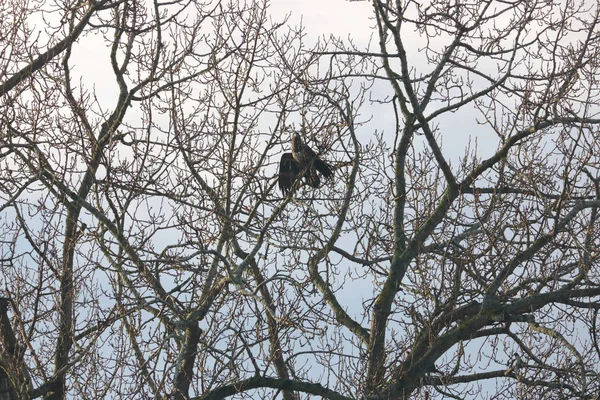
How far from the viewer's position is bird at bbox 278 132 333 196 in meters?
10.6

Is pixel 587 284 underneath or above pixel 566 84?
underneath

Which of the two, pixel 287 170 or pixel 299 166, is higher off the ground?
pixel 287 170

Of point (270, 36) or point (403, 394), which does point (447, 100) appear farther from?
point (403, 394)

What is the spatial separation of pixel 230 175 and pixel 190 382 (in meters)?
2.62

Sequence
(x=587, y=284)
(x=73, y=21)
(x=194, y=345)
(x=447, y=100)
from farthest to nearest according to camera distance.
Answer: (x=73, y=21) → (x=447, y=100) → (x=587, y=284) → (x=194, y=345)

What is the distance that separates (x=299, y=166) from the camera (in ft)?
35.8

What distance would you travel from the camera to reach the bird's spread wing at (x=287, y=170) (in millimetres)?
11305

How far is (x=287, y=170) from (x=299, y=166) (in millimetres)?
710

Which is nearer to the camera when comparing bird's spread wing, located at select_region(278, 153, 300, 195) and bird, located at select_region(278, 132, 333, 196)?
bird, located at select_region(278, 132, 333, 196)

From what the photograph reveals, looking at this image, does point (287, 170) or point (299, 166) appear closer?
point (299, 166)

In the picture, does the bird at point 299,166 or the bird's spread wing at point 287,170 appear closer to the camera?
the bird at point 299,166

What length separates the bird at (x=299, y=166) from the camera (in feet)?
34.9

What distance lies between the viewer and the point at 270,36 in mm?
10805

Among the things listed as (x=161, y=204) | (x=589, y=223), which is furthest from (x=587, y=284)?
(x=161, y=204)
